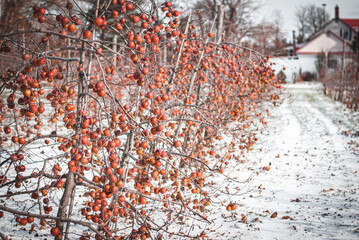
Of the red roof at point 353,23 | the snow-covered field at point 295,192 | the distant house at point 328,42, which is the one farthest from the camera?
the red roof at point 353,23

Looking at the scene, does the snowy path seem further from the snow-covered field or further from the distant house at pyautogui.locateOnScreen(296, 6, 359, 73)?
the distant house at pyautogui.locateOnScreen(296, 6, 359, 73)

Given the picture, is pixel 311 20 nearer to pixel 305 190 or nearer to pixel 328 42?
pixel 328 42

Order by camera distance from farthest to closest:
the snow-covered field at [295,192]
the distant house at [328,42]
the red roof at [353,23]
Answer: the red roof at [353,23] → the distant house at [328,42] → the snow-covered field at [295,192]

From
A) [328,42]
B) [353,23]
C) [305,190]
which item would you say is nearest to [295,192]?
[305,190]

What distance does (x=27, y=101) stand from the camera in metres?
1.91

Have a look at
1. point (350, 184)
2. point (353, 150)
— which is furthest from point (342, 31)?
point (350, 184)

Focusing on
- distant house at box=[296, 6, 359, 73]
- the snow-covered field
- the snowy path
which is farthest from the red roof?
the snow-covered field

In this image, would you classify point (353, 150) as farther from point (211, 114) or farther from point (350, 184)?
point (211, 114)

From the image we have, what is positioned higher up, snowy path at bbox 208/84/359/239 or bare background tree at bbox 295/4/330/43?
bare background tree at bbox 295/4/330/43

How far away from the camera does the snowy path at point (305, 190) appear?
3.66m

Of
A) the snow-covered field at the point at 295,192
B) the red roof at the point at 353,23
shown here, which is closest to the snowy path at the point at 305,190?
the snow-covered field at the point at 295,192

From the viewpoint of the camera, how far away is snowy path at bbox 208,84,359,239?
144 inches

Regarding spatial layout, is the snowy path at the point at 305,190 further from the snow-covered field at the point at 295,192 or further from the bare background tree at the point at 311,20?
the bare background tree at the point at 311,20

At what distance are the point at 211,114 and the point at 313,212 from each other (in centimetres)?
263
